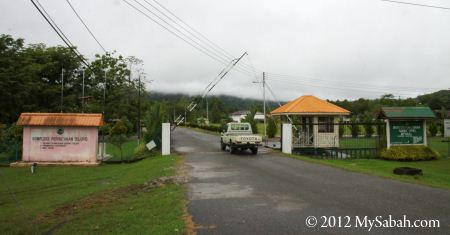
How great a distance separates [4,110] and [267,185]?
29.3 m

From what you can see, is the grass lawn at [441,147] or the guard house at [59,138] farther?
the grass lawn at [441,147]

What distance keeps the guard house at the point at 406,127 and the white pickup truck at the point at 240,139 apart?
748 centimetres

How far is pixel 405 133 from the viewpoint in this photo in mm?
21125

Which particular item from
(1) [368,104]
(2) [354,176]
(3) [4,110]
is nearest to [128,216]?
(2) [354,176]

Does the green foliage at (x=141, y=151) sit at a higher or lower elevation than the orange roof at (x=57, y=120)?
lower

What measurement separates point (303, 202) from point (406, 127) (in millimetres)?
15565

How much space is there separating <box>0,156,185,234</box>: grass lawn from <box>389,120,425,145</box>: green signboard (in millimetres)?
13422

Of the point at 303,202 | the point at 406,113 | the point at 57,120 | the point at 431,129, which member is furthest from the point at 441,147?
the point at 57,120

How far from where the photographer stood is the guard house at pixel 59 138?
20.3 metres

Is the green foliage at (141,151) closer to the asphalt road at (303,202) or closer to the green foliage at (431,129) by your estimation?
the asphalt road at (303,202)

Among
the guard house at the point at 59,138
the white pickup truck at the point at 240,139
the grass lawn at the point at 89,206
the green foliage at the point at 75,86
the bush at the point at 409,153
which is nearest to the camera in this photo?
the grass lawn at the point at 89,206

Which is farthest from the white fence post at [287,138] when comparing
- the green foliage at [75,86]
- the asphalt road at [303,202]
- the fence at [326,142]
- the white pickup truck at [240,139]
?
the green foliage at [75,86]

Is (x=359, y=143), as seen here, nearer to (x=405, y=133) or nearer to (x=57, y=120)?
(x=405, y=133)

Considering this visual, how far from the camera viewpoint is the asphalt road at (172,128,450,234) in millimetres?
6457
